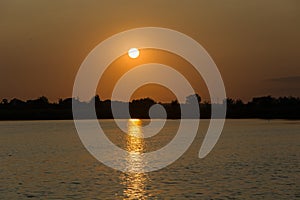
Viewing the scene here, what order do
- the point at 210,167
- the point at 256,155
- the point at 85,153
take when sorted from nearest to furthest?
the point at 210,167 → the point at 256,155 → the point at 85,153

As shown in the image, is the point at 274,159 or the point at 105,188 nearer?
the point at 105,188

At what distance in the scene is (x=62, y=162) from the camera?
51750 mm

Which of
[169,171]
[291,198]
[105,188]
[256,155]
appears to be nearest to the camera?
[291,198]

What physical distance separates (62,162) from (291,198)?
1111 inches

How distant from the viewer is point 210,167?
4584 centimetres

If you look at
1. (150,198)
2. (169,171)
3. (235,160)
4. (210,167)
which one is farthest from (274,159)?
(150,198)

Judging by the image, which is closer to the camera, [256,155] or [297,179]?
[297,179]

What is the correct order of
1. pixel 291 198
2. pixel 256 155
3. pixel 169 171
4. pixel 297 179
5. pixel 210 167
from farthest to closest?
pixel 256 155 < pixel 210 167 < pixel 169 171 < pixel 297 179 < pixel 291 198

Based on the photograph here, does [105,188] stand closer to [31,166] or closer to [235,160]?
[31,166]

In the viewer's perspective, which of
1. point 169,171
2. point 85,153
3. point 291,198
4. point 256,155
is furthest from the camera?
point 85,153

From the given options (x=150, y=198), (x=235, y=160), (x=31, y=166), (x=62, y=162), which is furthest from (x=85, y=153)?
(x=150, y=198)

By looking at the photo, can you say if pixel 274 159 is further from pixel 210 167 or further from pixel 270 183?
pixel 270 183

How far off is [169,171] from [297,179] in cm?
1112

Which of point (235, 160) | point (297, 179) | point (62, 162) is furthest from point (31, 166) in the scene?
point (297, 179)
